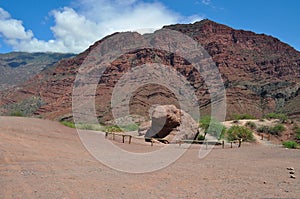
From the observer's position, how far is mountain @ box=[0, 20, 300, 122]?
87688mm

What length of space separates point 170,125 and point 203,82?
9103cm

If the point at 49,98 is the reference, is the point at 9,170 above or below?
below

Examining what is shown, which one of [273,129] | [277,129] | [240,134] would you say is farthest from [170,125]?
[277,129]

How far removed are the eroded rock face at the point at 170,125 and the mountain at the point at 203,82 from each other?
46989 mm

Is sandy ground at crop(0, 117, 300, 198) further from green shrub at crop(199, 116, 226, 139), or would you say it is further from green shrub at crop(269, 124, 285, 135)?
green shrub at crop(269, 124, 285, 135)

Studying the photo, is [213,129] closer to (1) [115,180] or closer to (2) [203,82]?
(1) [115,180]

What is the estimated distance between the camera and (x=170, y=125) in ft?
83.6

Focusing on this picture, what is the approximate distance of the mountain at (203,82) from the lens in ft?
288

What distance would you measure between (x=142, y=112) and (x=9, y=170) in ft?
248

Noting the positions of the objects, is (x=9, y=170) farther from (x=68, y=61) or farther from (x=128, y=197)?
(x=68, y=61)

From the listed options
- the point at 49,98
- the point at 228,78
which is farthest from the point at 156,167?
the point at 49,98

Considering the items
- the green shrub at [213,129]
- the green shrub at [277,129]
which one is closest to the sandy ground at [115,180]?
the green shrub at [213,129]

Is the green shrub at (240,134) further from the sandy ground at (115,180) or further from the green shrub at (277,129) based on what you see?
the sandy ground at (115,180)

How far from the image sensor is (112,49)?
131375 millimetres
